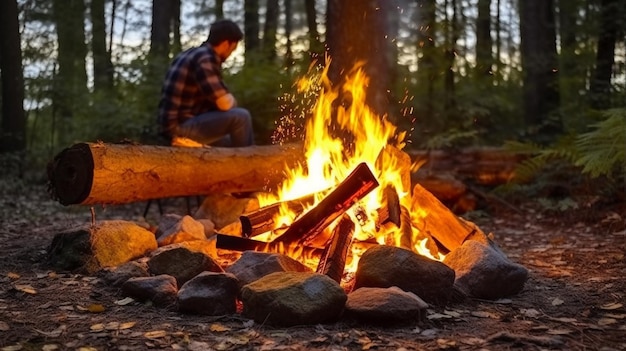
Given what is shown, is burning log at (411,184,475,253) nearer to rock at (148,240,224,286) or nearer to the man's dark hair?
rock at (148,240,224,286)

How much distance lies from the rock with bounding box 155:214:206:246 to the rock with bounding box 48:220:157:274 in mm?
275

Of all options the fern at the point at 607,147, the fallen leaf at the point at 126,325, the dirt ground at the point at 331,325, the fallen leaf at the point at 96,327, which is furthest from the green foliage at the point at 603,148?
the fallen leaf at the point at 96,327

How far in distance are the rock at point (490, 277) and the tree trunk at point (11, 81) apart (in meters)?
10.1

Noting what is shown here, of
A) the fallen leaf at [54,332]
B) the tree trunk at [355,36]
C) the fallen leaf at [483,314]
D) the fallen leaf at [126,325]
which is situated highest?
the tree trunk at [355,36]

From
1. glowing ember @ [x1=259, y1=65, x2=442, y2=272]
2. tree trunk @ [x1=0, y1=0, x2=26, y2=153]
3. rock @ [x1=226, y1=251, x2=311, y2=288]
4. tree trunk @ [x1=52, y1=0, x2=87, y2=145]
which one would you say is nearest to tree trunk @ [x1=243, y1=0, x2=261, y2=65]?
tree trunk @ [x1=52, y1=0, x2=87, y2=145]

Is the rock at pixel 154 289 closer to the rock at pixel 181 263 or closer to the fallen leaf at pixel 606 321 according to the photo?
the rock at pixel 181 263

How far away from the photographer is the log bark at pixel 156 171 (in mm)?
4602

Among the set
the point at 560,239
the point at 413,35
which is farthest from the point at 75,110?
the point at 560,239

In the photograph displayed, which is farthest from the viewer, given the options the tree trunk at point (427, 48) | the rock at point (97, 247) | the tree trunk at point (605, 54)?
the tree trunk at point (605, 54)

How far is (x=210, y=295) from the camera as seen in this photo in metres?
3.29

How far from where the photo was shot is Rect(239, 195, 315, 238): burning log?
14.1ft

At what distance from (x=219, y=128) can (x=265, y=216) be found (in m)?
2.23

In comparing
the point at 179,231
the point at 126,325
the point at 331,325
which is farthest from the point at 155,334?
the point at 179,231

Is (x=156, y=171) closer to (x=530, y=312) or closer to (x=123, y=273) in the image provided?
(x=123, y=273)
